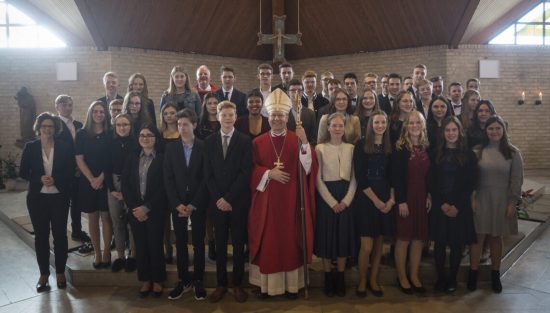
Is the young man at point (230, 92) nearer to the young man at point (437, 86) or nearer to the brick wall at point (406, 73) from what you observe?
the young man at point (437, 86)

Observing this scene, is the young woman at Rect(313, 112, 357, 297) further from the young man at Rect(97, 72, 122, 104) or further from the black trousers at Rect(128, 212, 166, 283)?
the young man at Rect(97, 72, 122, 104)

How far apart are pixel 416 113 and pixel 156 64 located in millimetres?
7938

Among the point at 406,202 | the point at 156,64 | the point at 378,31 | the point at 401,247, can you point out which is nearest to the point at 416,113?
the point at 406,202

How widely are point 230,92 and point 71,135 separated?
66.8 inches

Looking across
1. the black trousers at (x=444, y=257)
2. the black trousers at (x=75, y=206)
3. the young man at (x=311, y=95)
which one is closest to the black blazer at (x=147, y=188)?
the black trousers at (x=75, y=206)

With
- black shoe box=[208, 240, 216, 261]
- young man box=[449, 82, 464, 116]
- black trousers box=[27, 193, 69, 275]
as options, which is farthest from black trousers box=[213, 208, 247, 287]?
young man box=[449, 82, 464, 116]

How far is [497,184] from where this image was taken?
3.54m

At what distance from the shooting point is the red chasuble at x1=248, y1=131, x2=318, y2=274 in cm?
336

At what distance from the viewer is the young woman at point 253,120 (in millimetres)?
3844

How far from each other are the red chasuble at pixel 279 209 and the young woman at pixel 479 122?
5.13 ft

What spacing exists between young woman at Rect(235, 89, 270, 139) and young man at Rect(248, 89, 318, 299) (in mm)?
507

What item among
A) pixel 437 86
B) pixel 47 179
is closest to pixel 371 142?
pixel 437 86

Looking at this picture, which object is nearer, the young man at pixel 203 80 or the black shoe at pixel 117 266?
the black shoe at pixel 117 266

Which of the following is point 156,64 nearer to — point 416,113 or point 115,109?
point 115,109
